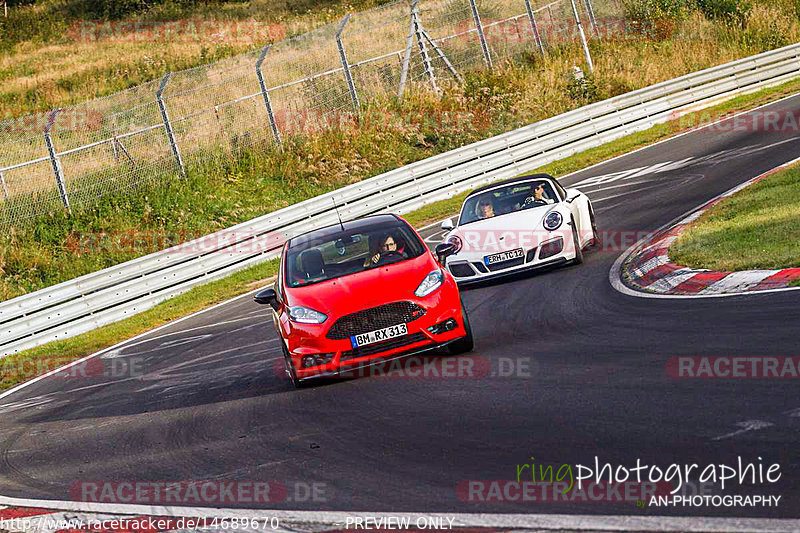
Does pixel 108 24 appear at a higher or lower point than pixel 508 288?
higher

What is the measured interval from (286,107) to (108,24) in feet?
89.5

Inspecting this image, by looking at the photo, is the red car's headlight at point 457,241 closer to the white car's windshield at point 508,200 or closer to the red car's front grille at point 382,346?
the white car's windshield at point 508,200

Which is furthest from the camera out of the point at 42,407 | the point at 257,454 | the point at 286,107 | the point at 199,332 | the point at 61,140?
the point at 286,107

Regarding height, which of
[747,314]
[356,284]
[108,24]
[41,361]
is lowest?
[41,361]

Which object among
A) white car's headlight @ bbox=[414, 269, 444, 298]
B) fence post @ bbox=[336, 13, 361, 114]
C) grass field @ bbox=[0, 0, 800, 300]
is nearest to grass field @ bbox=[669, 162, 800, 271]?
white car's headlight @ bbox=[414, 269, 444, 298]

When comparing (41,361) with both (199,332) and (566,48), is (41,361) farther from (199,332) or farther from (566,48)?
(566,48)

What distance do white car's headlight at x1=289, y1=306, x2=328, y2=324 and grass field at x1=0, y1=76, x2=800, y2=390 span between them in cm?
556

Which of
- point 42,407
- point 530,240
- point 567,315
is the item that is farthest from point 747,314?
point 42,407

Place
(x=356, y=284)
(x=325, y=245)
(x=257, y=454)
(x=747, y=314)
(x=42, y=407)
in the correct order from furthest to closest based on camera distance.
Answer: (x=42, y=407) → (x=325, y=245) → (x=356, y=284) → (x=747, y=314) → (x=257, y=454)

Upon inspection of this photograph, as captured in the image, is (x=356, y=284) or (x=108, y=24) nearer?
(x=356, y=284)

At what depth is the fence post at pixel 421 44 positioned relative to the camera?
32.1 meters

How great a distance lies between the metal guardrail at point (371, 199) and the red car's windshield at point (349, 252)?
425 inches

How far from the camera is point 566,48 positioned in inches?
1436

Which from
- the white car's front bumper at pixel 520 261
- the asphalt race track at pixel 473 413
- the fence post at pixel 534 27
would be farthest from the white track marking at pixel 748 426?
the fence post at pixel 534 27
